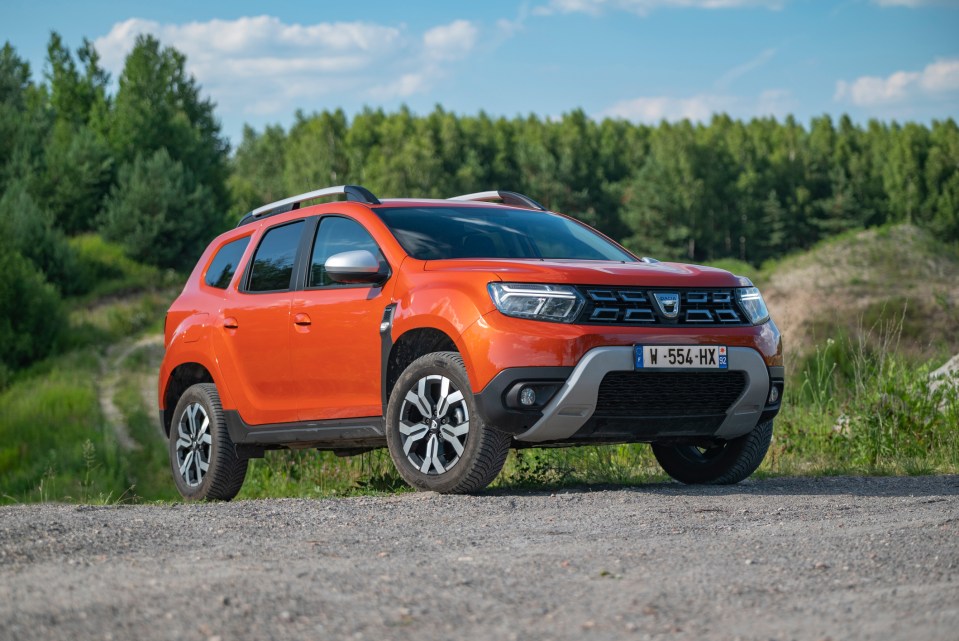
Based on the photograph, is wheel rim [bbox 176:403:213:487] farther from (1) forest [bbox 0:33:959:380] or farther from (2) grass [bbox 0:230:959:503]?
(1) forest [bbox 0:33:959:380]

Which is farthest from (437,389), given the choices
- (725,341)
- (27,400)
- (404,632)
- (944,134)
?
(944,134)

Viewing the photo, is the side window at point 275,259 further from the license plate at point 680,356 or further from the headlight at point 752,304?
the headlight at point 752,304

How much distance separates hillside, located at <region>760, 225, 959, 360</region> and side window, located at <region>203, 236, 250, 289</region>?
65.9ft

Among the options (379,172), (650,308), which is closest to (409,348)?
(650,308)

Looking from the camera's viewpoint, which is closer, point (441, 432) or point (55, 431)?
point (441, 432)

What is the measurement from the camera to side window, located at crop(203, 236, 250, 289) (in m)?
8.52

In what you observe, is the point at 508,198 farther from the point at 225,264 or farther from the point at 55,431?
the point at 55,431

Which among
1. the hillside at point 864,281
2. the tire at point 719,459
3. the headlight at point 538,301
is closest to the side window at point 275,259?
the headlight at point 538,301

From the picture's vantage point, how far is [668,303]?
6.62 m

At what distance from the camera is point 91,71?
68.1 meters

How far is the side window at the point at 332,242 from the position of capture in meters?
7.44

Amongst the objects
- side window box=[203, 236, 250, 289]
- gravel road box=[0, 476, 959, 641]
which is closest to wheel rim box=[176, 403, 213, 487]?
side window box=[203, 236, 250, 289]

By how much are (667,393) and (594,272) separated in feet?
2.60

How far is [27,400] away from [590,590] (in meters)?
33.7
